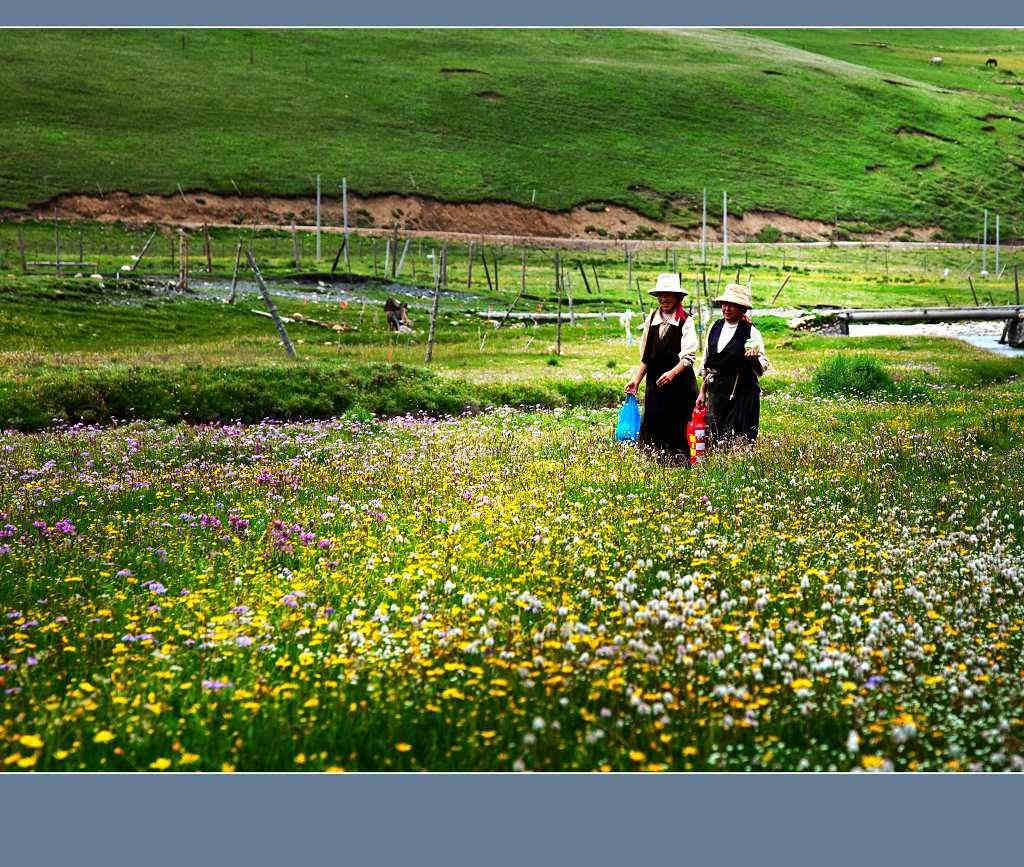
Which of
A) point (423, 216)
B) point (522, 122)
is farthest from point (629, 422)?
point (522, 122)

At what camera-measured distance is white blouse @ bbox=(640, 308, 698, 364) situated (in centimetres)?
1350

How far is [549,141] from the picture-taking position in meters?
108

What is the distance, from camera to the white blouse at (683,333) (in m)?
13.5

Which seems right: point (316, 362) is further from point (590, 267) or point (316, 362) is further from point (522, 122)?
point (522, 122)

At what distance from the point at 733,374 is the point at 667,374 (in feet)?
3.83

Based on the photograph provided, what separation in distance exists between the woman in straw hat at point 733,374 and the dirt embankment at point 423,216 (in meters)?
72.5

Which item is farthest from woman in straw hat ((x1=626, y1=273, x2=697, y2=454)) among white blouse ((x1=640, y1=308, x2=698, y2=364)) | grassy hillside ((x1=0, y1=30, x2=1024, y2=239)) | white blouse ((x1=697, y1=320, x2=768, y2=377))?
grassy hillside ((x1=0, y1=30, x2=1024, y2=239))

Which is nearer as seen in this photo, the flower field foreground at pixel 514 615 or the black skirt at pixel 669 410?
the flower field foreground at pixel 514 615

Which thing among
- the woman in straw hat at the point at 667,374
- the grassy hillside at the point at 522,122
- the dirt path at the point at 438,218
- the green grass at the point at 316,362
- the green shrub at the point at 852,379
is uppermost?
the grassy hillside at the point at 522,122

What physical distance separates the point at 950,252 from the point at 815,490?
3239 inches

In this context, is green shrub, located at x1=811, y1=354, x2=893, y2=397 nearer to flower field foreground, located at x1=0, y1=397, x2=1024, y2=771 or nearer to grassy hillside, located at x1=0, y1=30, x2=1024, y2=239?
flower field foreground, located at x1=0, y1=397, x2=1024, y2=771

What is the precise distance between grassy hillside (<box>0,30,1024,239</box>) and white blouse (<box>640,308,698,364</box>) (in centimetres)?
7671

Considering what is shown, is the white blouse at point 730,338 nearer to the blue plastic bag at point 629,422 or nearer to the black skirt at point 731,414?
the black skirt at point 731,414

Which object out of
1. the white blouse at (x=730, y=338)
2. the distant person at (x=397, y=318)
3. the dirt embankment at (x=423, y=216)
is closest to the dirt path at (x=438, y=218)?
the dirt embankment at (x=423, y=216)
